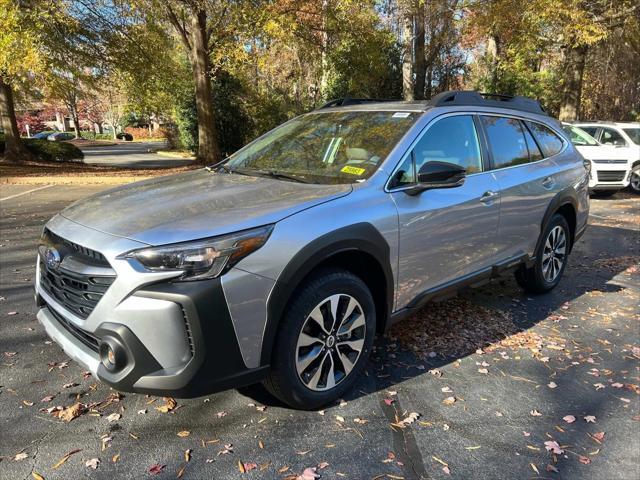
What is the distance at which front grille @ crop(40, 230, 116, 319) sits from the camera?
8.09 feet

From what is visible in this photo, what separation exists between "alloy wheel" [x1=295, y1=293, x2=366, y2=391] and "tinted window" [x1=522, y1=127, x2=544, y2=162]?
2599 millimetres

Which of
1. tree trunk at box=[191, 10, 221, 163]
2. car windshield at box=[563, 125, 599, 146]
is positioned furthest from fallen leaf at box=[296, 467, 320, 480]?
tree trunk at box=[191, 10, 221, 163]

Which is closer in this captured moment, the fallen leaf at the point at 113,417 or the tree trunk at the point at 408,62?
the fallen leaf at the point at 113,417

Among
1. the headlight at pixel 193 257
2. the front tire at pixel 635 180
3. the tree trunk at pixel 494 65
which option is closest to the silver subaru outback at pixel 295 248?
the headlight at pixel 193 257

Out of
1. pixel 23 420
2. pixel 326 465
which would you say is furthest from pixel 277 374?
pixel 23 420

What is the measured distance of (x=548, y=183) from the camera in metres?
4.71

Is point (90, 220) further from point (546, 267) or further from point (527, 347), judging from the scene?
point (546, 267)

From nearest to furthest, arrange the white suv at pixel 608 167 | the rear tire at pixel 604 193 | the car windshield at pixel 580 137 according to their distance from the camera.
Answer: the white suv at pixel 608 167, the car windshield at pixel 580 137, the rear tire at pixel 604 193

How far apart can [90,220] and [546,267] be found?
423 cm

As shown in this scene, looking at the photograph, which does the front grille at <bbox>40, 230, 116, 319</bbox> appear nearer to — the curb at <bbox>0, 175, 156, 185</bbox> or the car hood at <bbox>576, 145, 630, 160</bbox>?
the curb at <bbox>0, 175, 156, 185</bbox>

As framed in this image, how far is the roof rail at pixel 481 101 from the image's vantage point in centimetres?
387

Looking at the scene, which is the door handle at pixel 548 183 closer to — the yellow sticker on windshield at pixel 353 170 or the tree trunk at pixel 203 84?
the yellow sticker on windshield at pixel 353 170

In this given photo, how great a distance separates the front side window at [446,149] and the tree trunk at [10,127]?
19.1 meters

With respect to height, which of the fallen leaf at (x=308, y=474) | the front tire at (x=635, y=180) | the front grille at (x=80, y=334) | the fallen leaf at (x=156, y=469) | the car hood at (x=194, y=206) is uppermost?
the car hood at (x=194, y=206)
